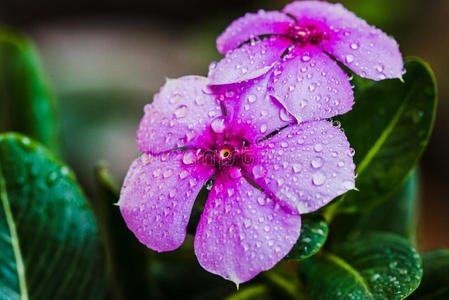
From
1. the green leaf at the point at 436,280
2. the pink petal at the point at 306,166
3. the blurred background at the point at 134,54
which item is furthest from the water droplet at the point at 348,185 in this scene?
the blurred background at the point at 134,54

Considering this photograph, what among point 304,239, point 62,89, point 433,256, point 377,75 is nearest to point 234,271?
point 304,239

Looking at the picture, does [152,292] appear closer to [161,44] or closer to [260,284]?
[260,284]

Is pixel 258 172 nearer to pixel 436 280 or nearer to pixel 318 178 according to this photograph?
pixel 318 178

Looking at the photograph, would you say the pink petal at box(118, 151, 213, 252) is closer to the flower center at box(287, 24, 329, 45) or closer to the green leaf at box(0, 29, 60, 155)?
the flower center at box(287, 24, 329, 45)

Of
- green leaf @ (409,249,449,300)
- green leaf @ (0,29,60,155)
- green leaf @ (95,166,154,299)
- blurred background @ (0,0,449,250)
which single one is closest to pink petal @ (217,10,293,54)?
green leaf @ (95,166,154,299)

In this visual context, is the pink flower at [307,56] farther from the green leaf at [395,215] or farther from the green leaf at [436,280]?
the green leaf at [395,215]

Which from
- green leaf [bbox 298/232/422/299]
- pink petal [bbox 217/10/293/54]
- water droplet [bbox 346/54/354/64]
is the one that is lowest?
green leaf [bbox 298/232/422/299]
